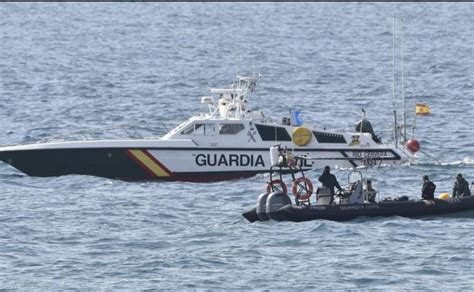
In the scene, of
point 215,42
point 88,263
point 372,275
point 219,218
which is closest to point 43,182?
point 219,218

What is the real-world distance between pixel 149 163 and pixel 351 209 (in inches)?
470

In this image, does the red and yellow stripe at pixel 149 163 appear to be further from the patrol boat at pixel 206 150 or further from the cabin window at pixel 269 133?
the cabin window at pixel 269 133

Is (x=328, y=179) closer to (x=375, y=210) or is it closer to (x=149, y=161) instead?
(x=375, y=210)

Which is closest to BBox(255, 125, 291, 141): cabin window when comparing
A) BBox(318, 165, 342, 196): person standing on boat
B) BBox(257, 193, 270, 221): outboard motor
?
BBox(318, 165, 342, 196): person standing on boat

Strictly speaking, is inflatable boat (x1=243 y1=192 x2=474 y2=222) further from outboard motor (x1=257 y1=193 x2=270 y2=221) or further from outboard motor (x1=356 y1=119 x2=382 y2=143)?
outboard motor (x1=356 y1=119 x2=382 y2=143)

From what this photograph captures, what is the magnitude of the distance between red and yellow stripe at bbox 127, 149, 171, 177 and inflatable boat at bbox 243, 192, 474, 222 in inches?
404

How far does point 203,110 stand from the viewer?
277ft

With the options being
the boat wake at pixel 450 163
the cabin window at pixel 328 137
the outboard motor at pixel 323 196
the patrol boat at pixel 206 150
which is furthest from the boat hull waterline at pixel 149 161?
the outboard motor at pixel 323 196

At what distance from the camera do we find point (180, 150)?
5916 centimetres

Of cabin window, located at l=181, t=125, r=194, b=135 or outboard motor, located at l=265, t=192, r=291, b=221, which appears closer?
outboard motor, located at l=265, t=192, r=291, b=221

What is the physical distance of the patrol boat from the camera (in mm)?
58750

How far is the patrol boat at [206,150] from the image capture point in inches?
2313

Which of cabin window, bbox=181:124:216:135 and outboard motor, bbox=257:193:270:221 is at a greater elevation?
cabin window, bbox=181:124:216:135

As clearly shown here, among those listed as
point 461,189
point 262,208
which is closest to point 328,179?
point 262,208
